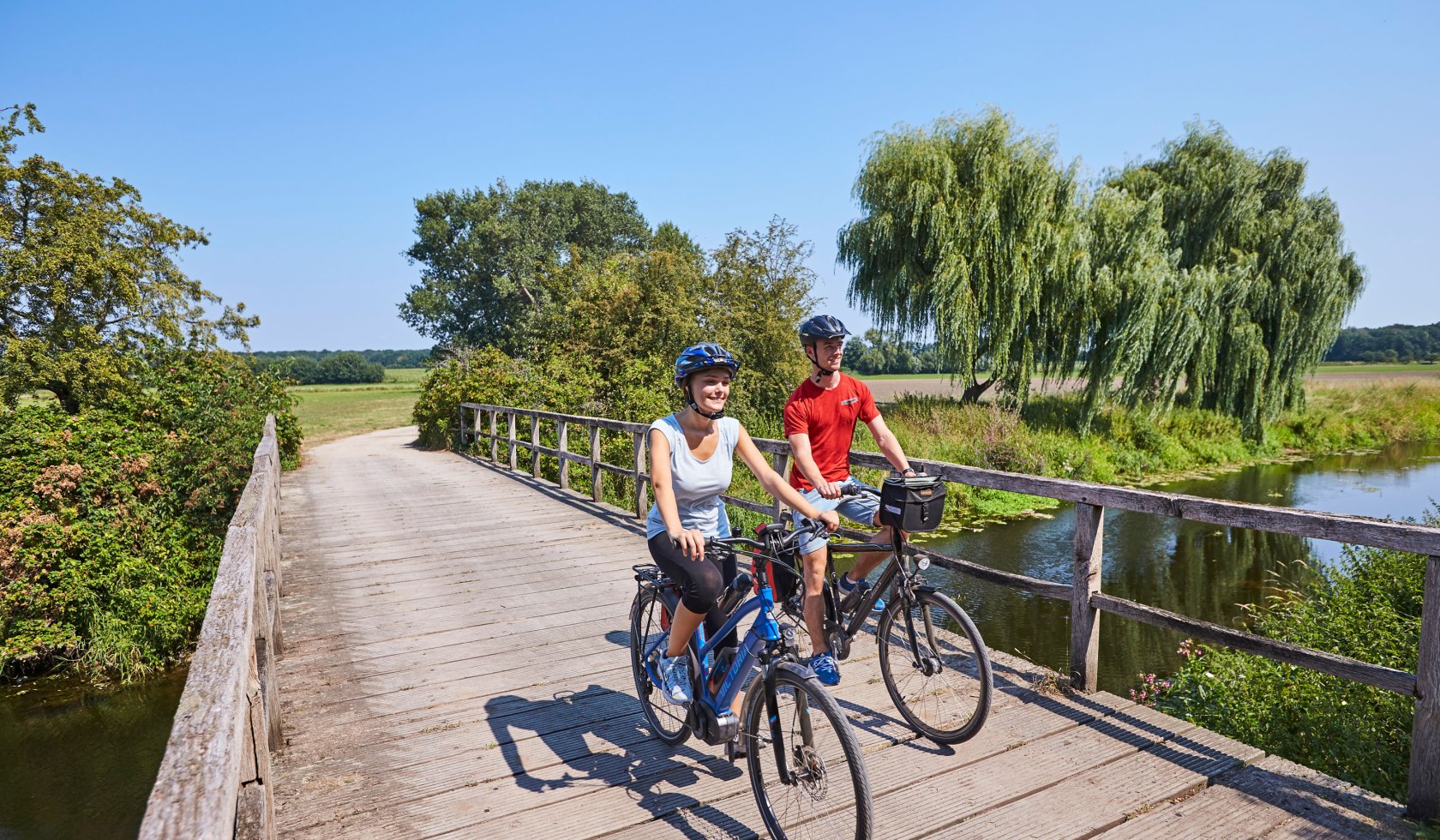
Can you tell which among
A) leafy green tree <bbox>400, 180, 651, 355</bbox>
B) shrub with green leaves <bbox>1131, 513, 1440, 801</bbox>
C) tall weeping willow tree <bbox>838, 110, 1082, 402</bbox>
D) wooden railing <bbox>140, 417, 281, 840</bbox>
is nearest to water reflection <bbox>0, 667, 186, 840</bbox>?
wooden railing <bbox>140, 417, 281, 840</bbox>

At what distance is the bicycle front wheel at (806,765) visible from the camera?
92.4 inches

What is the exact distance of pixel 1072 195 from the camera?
62.1 feet

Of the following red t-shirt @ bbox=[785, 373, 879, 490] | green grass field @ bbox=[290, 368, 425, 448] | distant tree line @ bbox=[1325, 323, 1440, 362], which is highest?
distant tree line @ bbox=[1325, 323, 1440, 362]

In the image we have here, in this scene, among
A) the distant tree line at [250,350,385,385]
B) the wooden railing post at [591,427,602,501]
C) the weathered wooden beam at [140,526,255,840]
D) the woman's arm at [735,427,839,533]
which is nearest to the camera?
the weathered wooden beam at [140,526,255,840]

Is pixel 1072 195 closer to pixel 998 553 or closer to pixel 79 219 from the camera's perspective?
pixel 998 553

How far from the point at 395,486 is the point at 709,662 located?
1101cm

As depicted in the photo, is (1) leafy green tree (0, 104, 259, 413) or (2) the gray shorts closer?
(2) the gray shorts

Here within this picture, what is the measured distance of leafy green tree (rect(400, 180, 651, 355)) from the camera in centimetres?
4509

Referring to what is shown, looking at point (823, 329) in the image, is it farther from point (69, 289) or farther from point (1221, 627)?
point (69, 289)

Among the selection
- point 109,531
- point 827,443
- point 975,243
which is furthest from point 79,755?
point 975,243

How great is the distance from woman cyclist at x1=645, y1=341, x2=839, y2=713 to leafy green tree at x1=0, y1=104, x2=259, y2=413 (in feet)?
53.8

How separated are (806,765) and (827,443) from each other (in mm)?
1623

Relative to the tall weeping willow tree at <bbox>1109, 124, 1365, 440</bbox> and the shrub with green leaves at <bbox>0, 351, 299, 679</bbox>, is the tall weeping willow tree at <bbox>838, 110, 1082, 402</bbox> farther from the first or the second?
the shrub with green leaves at <bbox>0, 351, 299, 679</bbox>

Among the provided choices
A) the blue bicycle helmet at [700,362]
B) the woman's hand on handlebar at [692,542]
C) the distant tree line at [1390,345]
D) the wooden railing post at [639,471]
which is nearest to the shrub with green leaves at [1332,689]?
the woman's hand on handlebar at [692,542]
